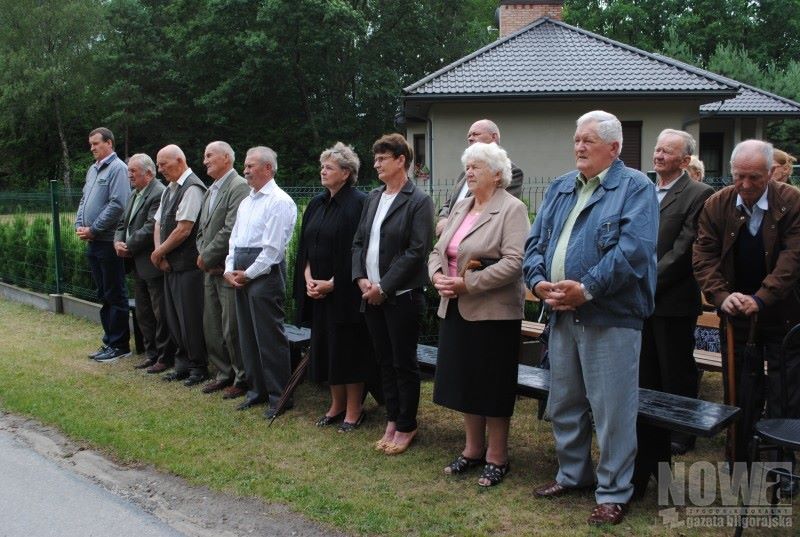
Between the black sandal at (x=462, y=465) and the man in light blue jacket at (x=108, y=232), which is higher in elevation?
the man in light blue jacket at (x=108, y=232)

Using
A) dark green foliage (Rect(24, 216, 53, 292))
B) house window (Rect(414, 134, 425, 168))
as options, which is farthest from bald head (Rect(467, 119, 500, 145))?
house window (Rect(414, 134, 425, 168))

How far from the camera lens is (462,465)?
16.2 ft

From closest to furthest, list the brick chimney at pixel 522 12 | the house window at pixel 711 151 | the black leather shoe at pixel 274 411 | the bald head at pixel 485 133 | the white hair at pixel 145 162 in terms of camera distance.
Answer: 1. the bald head at pixel 485 133
2. the black leather shoe at pixel 274 411
3. the white hair at pixel 145 162
4. the brick chimney at pixel 522 12
5. the house window at pixel 711 151

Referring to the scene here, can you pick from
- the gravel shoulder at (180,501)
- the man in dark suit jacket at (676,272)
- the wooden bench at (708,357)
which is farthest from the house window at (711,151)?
the gravel shoulder at (180,501)

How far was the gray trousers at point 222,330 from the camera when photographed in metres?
6.85

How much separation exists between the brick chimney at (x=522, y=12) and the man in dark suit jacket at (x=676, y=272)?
799 inches

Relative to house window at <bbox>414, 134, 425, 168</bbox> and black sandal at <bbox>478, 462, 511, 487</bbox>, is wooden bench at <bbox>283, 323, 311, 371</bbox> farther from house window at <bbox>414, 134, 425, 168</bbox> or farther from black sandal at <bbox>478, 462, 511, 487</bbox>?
house window at <bbox>414, 134, 425, 168</bbox>

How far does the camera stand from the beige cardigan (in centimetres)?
455

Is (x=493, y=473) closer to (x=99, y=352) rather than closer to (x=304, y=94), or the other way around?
(x=99, y=352)

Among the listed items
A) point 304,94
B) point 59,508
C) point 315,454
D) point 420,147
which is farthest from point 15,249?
point 304,94

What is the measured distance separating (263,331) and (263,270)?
51 centimetres

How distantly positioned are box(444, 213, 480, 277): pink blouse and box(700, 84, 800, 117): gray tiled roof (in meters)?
22.0

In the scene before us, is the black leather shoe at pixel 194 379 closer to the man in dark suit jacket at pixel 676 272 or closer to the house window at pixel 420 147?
the man in dark suit jacket at pixel 676 272

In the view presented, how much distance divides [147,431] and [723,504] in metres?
4.03
